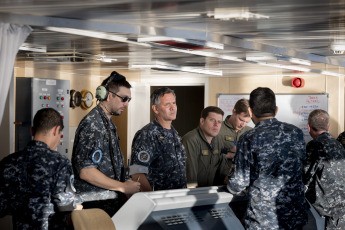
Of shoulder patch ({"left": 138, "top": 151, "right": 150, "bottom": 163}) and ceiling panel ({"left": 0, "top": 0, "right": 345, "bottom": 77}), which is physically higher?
ceiling panel ({"left": 0, "top": 0, "right": 345, "bottom": 77})

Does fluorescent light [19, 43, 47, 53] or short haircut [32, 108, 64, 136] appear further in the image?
fluorescent light [19, 43, 47, 53]

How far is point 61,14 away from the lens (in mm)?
3527

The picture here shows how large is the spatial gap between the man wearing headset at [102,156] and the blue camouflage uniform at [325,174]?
1.71 metres

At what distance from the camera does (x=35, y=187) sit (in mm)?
3256

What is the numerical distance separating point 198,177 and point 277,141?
171 centimetres

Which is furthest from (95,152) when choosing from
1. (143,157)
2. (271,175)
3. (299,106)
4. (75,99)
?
(299,106)

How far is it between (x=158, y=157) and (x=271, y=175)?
102 centimetres

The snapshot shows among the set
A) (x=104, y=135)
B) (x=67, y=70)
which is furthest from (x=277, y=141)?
(x=67, y=70)

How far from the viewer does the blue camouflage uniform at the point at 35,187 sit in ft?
10.7

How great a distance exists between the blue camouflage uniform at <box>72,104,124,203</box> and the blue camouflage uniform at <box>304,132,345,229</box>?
176 centimetres

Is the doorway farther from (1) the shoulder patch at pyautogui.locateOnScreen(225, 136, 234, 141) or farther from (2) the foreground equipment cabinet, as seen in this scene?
(2) the foreground equipment cabinet

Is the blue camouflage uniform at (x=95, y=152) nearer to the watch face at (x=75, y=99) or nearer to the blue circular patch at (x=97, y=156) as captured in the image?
the blue circular patch at (x=97, y=156)

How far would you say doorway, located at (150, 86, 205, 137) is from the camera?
469 inches

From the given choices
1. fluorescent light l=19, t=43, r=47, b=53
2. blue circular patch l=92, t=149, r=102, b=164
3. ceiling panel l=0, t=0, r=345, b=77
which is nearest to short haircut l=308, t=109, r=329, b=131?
ceiling panel l=0, t=0, r=345, b=77
